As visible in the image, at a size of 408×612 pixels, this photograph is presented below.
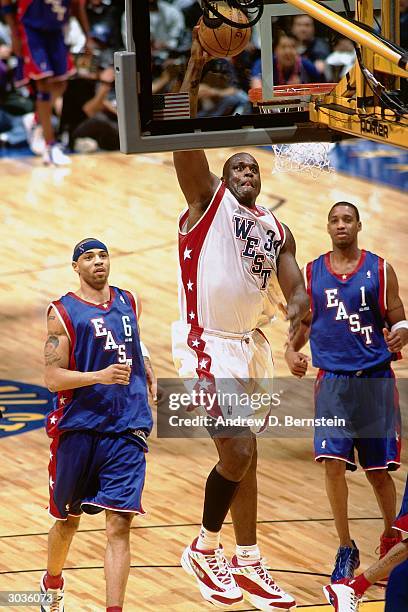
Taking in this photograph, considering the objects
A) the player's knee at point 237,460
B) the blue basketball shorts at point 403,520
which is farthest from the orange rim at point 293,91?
the blue basketball shorts at point 403,520

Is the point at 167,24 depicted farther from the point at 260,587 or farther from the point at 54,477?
the point at 260,587

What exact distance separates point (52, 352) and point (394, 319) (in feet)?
6.64

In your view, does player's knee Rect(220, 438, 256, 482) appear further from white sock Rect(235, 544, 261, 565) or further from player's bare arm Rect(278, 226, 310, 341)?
player's bare arm Rect(278, 226, 310, 341)

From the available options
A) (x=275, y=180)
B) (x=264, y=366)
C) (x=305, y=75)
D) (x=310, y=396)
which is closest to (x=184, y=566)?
(x=264, y=366)

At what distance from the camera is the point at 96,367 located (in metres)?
6.99

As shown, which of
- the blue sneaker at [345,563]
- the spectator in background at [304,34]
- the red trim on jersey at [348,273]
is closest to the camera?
the blue sneaker at [345,563]

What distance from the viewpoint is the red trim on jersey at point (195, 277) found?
23.6 ft

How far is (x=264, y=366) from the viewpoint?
7395 mm

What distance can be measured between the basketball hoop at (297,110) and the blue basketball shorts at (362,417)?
48.6 inches

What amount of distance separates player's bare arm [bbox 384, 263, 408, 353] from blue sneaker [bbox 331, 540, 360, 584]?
3.75ft

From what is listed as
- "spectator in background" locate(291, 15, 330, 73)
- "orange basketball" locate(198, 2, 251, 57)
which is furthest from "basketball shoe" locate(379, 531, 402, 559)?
"spectator in background" locate(291, 15, 330, 73)

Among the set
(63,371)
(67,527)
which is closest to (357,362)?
(63,371)

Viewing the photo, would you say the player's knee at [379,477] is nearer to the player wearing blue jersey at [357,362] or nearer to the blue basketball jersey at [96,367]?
the player wearing blue jersey at [357,362]

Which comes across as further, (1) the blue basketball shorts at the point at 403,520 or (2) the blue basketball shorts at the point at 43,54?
(2) the blue basketball shorts at the point at 43,54
